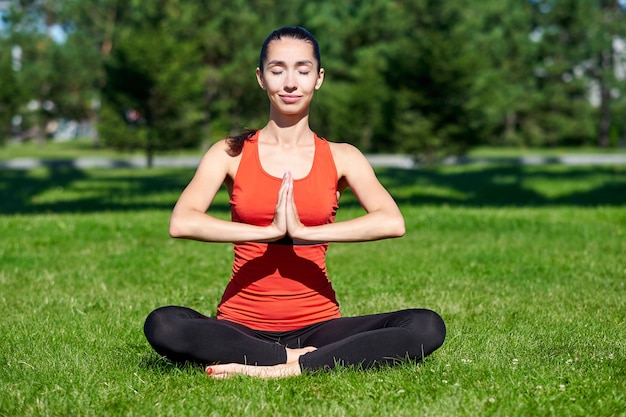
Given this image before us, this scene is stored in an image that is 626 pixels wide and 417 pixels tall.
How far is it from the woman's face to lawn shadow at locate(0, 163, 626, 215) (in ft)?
33.3

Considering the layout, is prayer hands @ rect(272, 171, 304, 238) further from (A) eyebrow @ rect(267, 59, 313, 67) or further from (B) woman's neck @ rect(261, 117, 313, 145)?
(A) eyebrow @ rect(267, 59, 313, 67)

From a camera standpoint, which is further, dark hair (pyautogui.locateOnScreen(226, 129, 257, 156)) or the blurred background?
the blurred background

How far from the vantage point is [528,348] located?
17.4 ft

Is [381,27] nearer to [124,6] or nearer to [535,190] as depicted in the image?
[124,6]

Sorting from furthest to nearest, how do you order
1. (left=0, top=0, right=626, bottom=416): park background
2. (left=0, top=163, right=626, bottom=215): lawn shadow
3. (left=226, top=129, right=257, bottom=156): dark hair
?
(left=0, top=163, right=626, bottom=215): lawn shadow → (left=226, top=129, right=257, bottom=156): dark hair → (left=0, top=0, right=626, bottom=416): park background

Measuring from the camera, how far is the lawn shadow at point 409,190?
1619cm

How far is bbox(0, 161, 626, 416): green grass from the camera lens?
4.14 m

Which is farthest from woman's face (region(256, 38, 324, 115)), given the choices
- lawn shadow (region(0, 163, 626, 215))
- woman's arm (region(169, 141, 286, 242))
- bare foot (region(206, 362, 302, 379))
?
lawn shadow (region(0, 163, 626, 215))

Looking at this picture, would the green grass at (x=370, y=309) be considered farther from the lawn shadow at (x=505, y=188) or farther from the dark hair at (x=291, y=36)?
the lawn shadow at (x=505, y=188)

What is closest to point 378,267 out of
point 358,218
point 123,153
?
point 358,218

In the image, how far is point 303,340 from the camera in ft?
15.1

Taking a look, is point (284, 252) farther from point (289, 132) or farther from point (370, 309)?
point (370, 309)

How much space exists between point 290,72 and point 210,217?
0.85 meters

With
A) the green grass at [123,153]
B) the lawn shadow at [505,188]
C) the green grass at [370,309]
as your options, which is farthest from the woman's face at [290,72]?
the green grass at [123,153]
